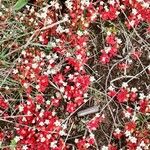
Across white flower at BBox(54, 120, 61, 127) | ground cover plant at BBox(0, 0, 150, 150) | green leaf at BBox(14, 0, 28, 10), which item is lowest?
white flower at BBox(54, 120, 61, 127)

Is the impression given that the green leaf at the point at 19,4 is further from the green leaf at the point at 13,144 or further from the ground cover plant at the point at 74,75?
the green leaf at the point at 13,144

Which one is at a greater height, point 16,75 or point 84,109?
point 16,75

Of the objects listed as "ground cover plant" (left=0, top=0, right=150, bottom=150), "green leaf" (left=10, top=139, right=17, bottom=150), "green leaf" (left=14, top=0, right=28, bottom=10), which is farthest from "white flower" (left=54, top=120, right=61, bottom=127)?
"green leaf" (left=14, top=0, right=28, bottom=10)

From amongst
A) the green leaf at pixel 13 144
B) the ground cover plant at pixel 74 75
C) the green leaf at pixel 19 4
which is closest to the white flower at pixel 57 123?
the ground cover plant at pixel 74 75

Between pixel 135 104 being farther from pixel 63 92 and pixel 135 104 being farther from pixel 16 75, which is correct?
pixel 16 75

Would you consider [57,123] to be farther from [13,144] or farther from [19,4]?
[19,4]

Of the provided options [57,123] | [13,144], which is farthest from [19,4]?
[13,144]

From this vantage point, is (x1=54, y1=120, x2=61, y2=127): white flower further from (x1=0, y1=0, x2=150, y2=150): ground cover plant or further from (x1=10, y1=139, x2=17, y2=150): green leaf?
(x1=10, y1=139, x2=17, y2=150): green leaf

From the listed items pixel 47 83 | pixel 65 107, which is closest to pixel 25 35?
pixel 47 83
